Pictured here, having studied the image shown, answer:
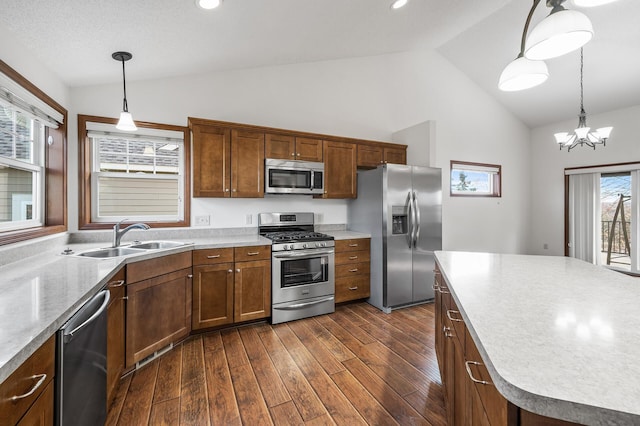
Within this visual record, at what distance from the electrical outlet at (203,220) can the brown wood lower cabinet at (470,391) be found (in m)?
2.64

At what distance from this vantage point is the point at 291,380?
215cm

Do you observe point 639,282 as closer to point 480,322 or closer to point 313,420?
point 480,322

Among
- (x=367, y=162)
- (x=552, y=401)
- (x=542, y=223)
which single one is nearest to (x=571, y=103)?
(x=542, y=223)

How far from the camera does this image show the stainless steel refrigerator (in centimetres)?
352

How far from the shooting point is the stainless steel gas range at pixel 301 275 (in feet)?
10.3

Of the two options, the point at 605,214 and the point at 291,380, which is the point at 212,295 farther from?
the point at 605,214

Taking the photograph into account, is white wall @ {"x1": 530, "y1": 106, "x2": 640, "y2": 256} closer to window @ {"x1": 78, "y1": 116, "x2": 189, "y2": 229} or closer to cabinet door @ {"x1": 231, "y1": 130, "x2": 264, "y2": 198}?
cabinet door @ {"x1": 231, "y1": 130, "x2": 264, "y2": 198}

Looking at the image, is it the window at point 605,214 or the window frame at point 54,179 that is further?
the window at point 605,214

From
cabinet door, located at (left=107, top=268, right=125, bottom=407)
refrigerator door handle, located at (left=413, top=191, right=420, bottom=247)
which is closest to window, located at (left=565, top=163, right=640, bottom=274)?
refrigerator door handle, located at (left=413, top=191, right=420, bottom=247)

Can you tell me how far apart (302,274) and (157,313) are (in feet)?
4.75

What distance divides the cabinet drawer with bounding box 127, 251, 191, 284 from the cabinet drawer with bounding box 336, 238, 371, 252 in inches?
65.2

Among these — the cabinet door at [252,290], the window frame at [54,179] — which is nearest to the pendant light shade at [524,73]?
the cabinet door at [252,290]

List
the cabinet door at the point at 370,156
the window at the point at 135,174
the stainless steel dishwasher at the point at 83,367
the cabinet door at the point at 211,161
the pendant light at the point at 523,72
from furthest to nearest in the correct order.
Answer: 1. the cabinet door at the point at 370,156
2. the cabinet door at the point at 211,161
3. the window at the point at 135,174
4. the pendant light at the point at 523,72
5. the stainless steel dishwasher at the point at 83,367

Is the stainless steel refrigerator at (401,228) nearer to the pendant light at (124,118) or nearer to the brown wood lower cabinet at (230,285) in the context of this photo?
the brown wood lower cabinet at (230,285)
